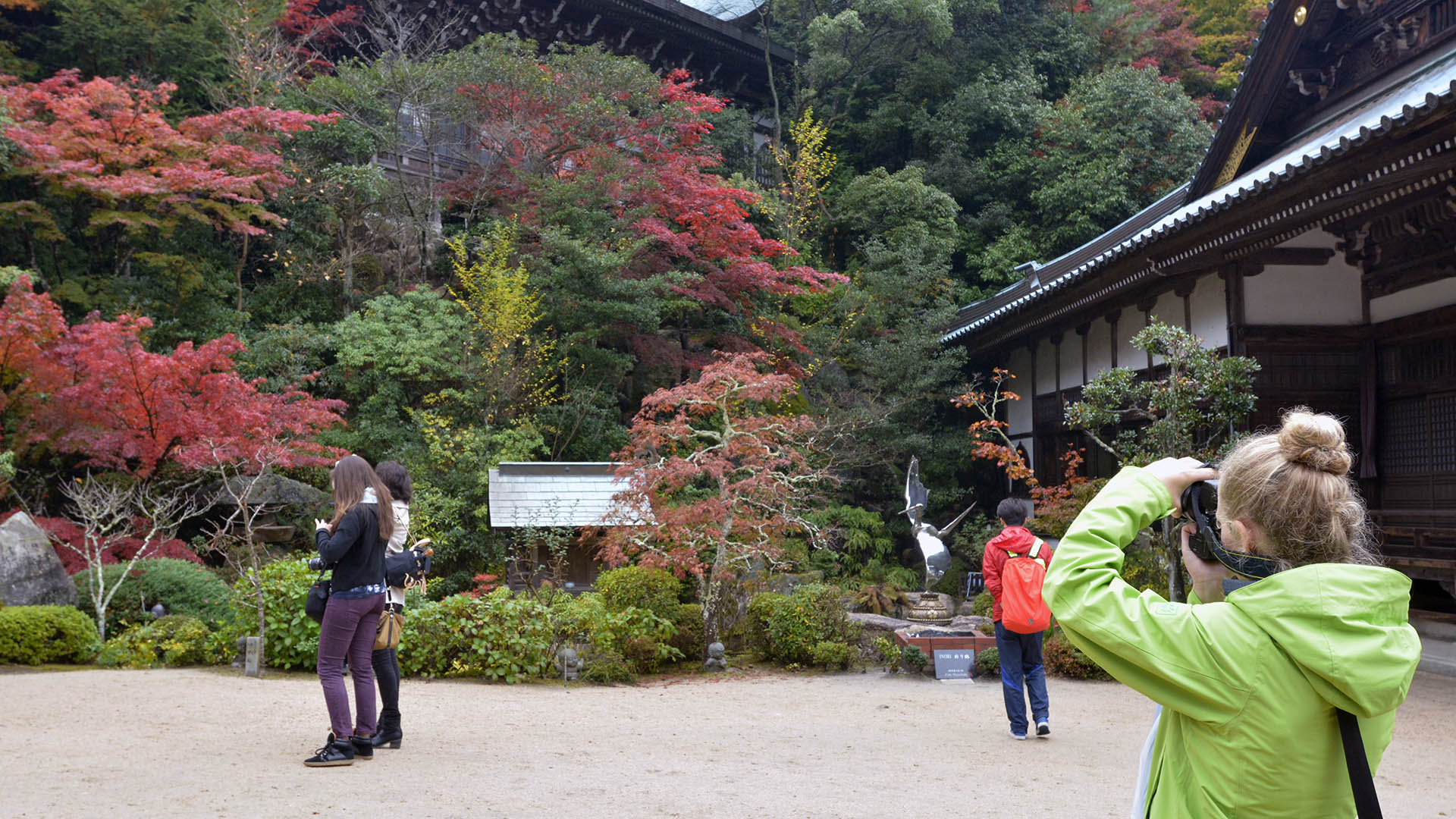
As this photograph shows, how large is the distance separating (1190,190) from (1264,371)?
11.6ft

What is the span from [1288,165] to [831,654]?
5.47 metres

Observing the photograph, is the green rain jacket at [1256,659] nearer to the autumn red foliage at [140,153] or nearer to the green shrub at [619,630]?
the green shrub at [619,630]

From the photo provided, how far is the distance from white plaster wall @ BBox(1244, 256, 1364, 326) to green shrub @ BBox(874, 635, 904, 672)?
4932 millimetres

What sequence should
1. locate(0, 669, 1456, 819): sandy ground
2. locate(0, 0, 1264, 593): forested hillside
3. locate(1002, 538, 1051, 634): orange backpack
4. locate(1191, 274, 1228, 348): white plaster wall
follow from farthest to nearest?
1. locate(0, 0, 1264, 593): forested hillside
2. locate(1191, 274, 1228, 348): white plaster wall
3. locate(1002, 538, 1051, 634): orange backpack
4. locate(0, 669, 1456, 819): sandy ground

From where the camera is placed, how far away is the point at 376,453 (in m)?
13.2

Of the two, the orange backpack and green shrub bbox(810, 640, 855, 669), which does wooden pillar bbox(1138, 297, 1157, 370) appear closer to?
green shrub bbox(810, 640, 855, 669)

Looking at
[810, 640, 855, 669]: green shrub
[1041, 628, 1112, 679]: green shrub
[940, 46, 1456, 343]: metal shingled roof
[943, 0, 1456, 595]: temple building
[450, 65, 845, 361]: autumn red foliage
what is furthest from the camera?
[450, 65, 845, 361]: autumn red foliage

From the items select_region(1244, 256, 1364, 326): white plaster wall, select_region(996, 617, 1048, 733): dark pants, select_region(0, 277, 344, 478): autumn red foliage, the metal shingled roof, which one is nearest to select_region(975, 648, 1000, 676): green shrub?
select_region(996, 617, 1048, 733): dark pants

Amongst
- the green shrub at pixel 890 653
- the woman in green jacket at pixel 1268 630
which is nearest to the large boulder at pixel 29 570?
the green shrub at pixel 890 653

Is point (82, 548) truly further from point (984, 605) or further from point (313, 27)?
point (313, 27)

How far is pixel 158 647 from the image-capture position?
8492 mm

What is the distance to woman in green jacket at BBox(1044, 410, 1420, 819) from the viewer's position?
1.52 metres

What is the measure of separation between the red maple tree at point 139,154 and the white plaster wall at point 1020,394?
1119 centimetres

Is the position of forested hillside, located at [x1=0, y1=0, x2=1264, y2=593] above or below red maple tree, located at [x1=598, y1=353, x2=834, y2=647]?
above
